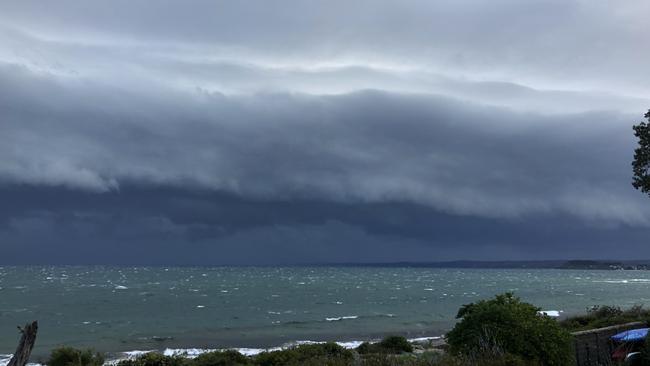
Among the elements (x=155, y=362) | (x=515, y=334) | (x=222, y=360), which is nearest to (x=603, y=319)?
(x=222, y=360)

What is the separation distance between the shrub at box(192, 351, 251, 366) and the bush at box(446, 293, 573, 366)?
12630 millimetres

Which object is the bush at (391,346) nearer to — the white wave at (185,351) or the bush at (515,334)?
the white wave at (185,351)

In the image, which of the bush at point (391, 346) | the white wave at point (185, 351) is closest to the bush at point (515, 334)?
the bush at point (391, 346)

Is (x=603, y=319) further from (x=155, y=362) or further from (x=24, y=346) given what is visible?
(x=24, y=346)

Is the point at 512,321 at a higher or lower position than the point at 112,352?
higher

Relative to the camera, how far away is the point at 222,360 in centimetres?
2692

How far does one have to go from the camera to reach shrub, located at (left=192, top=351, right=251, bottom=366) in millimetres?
26344

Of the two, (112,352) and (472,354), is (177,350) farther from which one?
(472,354)

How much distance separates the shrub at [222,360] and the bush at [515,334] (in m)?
12.6

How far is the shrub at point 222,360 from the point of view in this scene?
2634 centimetres

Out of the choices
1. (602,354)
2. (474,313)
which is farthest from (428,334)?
(474,313)

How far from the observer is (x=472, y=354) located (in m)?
12.8

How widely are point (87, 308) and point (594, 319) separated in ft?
161

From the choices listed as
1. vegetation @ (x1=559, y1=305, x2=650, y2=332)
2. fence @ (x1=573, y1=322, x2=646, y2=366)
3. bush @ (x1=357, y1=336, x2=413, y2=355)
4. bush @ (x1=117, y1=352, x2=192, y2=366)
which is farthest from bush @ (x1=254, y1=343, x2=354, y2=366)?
vegetation @ (x1=559, y1=305, x2=650, y2=332)
